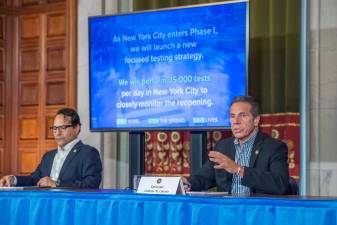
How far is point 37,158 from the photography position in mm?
7473

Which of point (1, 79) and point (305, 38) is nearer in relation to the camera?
point (305, 38)

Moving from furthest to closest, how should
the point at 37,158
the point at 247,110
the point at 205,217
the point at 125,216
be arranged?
1. the point at 37,158
2. the point at 247,110
3. the point at 125,216
4. the point at 205,217

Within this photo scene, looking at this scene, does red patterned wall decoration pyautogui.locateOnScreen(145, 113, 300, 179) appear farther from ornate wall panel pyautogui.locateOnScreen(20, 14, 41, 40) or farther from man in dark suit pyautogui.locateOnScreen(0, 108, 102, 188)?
ornate wall panel pyautogui.locateOnScreen(20, 14, 41, 40)

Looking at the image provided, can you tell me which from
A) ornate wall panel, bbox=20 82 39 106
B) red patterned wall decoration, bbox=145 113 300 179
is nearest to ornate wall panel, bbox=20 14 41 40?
ornate wall panel, bbox=20 82 39 106

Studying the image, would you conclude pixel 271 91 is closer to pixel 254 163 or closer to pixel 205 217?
pixel 254 163

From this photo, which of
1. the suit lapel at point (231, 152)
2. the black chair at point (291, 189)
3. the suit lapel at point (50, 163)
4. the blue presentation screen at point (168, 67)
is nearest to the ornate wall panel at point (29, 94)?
the blue presentation screen at point (168, 67)

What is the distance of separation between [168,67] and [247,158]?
156cm

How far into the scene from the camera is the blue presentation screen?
524cm

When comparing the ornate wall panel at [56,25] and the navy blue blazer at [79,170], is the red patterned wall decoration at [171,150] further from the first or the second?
the ornate wall panel at [56,25]

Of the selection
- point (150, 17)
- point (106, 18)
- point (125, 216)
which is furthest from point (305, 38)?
A: point (125, 216)

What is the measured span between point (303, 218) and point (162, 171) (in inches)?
139

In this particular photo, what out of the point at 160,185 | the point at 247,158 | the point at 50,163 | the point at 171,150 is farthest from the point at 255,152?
the point at 171,150

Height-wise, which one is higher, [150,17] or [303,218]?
[150,17]

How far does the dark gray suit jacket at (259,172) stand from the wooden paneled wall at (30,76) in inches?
125
